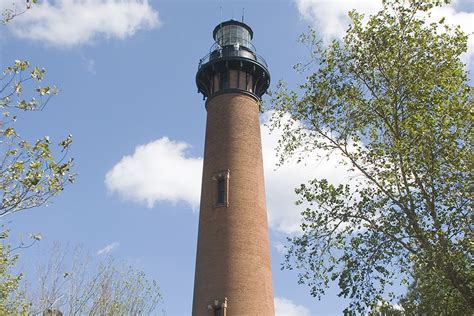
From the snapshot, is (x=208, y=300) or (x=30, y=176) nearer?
(x=30, y=176)

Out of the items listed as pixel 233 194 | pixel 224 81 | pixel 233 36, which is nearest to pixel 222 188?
pixel 233 194

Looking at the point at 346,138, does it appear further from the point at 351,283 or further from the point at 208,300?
the point at 208,300

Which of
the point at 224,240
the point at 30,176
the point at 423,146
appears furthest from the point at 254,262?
the point at 30,176

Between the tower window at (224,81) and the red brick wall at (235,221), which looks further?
the tower window at (224,81)

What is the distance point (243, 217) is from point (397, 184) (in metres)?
11.2

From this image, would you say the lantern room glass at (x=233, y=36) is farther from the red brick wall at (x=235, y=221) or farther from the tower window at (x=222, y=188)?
the tower window at (x=222, y=188)

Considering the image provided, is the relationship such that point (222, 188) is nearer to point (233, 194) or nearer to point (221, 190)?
point (221, 190)

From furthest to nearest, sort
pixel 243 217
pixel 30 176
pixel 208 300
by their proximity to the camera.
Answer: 1. pixel 243 217
2. pixel 208 300
3. pixel 30 176

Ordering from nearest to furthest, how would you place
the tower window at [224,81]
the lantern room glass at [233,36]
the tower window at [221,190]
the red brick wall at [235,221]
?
1. the red brick wall at [235,221]
2. the tower window at [221,190]
3. the tower window at [224,81]
4. the lantern room glass at [233,36]

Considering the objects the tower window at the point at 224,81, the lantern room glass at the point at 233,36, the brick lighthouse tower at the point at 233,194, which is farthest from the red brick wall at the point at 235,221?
the lantern room glass at the point at 233,36

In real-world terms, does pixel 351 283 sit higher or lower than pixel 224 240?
lower

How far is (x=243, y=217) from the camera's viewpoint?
23.0 m

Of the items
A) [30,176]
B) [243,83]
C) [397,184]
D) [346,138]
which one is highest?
[243,83]

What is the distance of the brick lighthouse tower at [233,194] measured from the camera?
21609 millimetres
